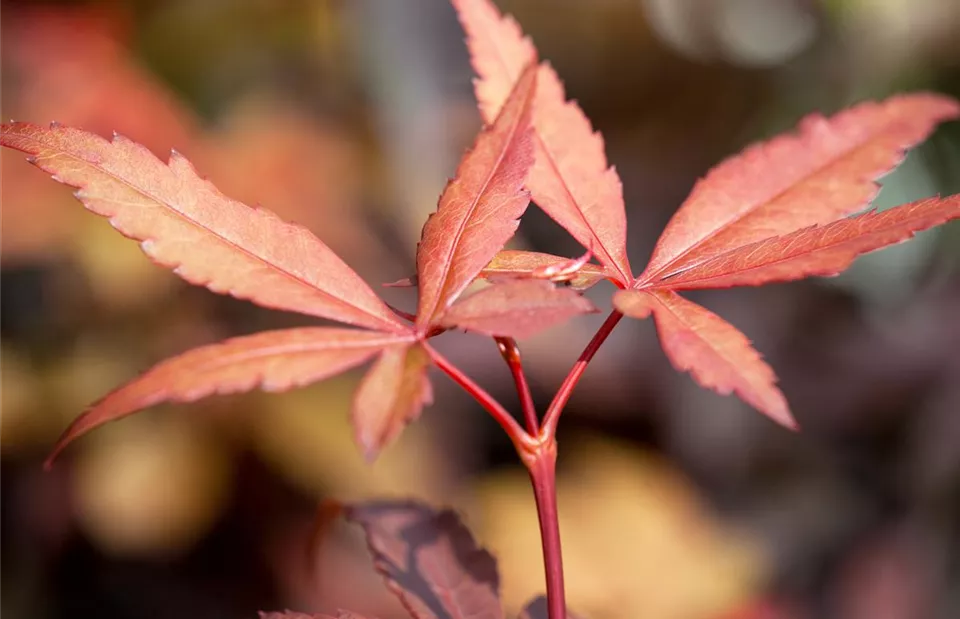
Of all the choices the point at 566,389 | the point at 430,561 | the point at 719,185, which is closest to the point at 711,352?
the point at 566,389

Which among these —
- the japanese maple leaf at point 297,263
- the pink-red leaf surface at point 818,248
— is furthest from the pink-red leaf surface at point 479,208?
the pink-red leaf surface at point 818,248

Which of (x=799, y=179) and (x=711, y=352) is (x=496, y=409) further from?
(x=799, y=179)

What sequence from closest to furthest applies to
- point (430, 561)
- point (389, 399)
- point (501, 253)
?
point (389, 399)
point (501, 253)
point (430, 561)

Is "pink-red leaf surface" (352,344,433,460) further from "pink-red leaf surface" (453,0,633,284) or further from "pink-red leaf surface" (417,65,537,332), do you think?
"pink-red leaf surface" (453,0,633,284)

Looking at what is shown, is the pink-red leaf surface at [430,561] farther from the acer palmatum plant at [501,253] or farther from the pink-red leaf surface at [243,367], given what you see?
the pink-red leaf surface at [243,367]

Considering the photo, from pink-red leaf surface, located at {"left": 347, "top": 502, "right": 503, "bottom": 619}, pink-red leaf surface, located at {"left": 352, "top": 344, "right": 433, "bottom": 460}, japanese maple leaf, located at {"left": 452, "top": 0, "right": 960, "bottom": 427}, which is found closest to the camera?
pink-red leaf surface, located at {"left": 352, "top": 344, "right": 433, "bottom": 460}

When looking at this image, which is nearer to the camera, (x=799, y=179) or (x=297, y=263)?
(x=297, y=263)

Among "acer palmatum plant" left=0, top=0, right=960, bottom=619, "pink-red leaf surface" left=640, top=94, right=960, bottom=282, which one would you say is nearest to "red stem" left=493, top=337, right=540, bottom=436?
"acer palmatum plant" left=0, top=0, right=960, bottom=619
